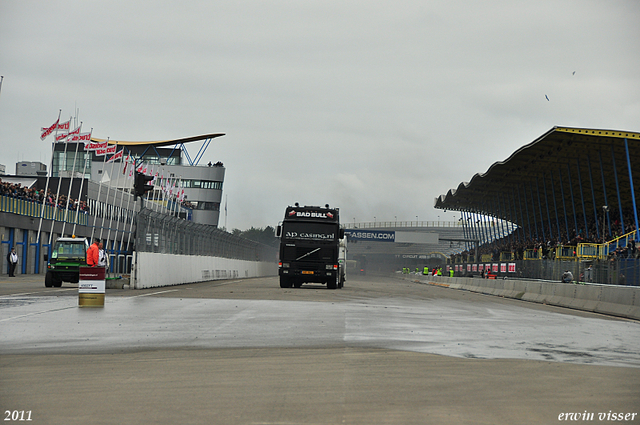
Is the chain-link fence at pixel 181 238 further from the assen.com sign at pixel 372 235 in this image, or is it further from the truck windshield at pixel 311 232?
the assen.com sign at pixel 372 235

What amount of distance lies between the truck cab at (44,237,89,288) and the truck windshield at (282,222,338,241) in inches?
343

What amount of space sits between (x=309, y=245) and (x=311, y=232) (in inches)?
22.8

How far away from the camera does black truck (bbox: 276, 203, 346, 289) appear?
115 ft

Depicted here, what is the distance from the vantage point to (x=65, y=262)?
1200 inches

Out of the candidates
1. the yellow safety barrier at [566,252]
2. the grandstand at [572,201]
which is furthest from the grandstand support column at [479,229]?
the yellow safety barrier at [566,252]

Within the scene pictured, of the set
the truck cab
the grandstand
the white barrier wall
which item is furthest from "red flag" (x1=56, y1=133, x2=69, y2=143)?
the grandstand

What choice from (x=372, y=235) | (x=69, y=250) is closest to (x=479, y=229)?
(x=372, y=235)

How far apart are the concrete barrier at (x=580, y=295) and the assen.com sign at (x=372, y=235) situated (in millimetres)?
88757

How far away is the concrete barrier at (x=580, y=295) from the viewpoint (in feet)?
71.2

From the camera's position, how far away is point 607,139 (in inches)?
1788

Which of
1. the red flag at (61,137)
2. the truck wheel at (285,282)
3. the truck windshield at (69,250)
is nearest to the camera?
the truck windshield at (69,250)

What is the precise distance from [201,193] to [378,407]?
364ft

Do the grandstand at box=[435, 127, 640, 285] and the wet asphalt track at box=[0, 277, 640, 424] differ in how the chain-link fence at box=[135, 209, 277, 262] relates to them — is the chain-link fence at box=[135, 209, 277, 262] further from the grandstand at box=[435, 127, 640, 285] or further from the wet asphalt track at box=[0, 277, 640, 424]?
the grandstand at box=[435, 127, 640, 285]

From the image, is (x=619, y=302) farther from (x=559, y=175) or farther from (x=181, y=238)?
(x=559, y=175)
